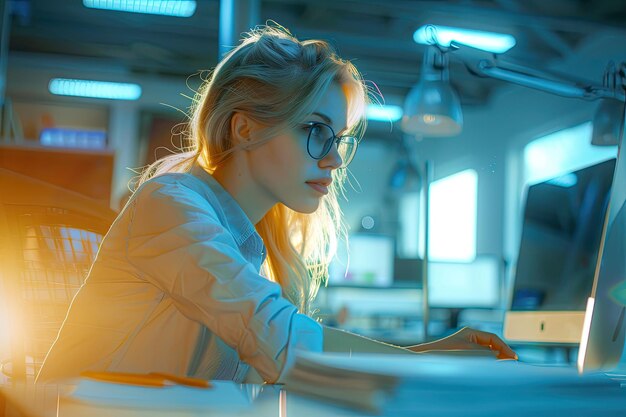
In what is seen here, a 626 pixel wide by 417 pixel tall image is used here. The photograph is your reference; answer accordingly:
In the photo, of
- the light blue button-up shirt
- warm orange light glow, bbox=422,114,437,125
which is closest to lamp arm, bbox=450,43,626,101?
the light blue button-up shirt

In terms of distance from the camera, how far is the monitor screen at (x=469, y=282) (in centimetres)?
481

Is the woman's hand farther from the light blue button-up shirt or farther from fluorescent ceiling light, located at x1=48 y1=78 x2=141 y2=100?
fluorescent ceiling light, located at x1=48 y1=78 x2=141 y2=100

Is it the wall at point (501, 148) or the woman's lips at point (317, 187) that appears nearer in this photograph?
the woman's lips at point (317, 187)

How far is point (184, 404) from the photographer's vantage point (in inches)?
12.7

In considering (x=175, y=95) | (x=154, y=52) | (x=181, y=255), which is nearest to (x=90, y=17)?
(x=154, y=52)

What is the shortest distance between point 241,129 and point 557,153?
16.8ft

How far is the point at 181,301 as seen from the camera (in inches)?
29.2

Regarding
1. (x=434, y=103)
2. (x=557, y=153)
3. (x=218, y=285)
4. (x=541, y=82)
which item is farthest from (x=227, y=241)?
(x=557, y=153)

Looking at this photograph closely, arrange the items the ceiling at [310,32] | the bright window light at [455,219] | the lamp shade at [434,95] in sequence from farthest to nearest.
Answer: the ceiling at [310,32] → the bright window light at [455,219] → the lamp shade at [434,95]

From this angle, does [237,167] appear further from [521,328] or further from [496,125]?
[496,125]

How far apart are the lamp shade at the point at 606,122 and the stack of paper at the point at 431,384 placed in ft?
4.90

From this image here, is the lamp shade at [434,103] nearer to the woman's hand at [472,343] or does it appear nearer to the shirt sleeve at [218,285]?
the woman's hand at [472,343]

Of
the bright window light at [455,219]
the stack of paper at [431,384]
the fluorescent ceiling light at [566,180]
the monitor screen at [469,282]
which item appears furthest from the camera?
the bright window light at [455,219]

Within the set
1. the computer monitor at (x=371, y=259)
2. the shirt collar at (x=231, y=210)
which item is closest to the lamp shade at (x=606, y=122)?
the shirt collar at (x=231, y=210)
